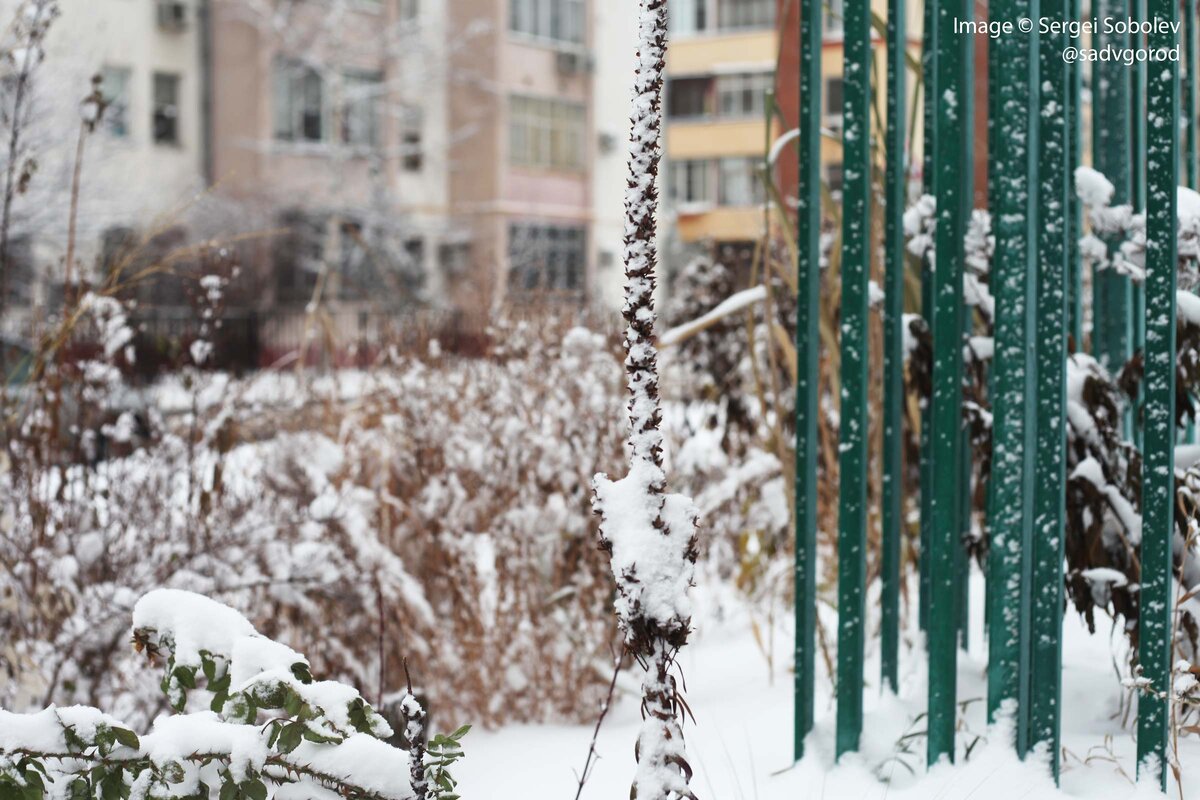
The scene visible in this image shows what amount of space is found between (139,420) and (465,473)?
1.10 metres

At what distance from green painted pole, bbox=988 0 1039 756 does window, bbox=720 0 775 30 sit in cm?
3116

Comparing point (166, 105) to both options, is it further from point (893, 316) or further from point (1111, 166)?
point (893, 316)

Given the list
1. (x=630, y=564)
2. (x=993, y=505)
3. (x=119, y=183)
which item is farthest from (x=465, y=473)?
(x=119, y=183)

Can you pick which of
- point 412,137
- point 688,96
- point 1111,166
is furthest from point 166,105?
point 1111,166

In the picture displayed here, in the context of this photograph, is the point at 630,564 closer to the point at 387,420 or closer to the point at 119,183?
the point at 387,420

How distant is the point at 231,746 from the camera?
57.2 inches

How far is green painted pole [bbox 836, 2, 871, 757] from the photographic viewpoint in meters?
2.12

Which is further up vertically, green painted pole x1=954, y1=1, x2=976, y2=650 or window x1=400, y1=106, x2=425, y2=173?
window x1=400, y1=106, x2=425, y2=173

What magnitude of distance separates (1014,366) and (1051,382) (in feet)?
0.21

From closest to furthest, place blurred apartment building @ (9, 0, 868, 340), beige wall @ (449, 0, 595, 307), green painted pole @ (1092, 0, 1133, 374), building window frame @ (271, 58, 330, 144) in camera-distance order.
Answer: green painted pole @ (1092, 0, 1133, 374) → blurred apartment building @ (9, 0, 868, 340) → building window frame @ (271, 58, 330, 144) → beige wall @ (449, 0, 595, 307)

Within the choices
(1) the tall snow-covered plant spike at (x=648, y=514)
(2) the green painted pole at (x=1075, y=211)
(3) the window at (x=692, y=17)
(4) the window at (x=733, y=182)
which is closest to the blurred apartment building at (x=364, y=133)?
(4) the window at (x=733, y=182)

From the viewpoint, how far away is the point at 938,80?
209 centimetres

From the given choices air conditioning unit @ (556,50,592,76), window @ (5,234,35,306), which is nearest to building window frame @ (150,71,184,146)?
window @ (5,234,35,306)

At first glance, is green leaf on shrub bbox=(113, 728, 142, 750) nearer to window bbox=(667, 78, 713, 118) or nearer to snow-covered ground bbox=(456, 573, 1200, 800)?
snow-covered ground bbox=(456, 573, 1200, 800)
